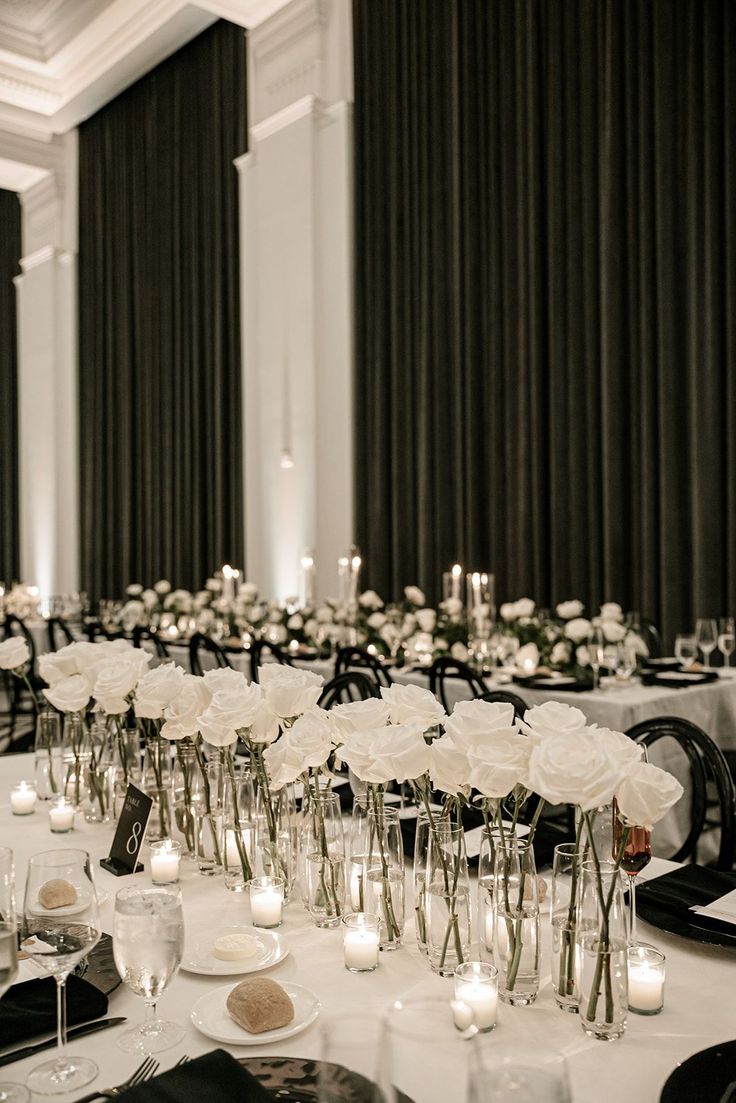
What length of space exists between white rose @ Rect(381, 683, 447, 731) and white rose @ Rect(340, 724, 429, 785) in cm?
12

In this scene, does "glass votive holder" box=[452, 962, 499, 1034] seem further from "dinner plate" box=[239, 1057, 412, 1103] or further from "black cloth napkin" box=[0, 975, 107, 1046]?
"black cloth napkin" box=[0, 975, 107, 1046]

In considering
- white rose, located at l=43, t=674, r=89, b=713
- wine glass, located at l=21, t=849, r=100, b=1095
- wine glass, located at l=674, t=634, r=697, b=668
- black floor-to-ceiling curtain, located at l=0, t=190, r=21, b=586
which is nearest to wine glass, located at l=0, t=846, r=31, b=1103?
wine glass, located at l=21, t=849, r=100, b=1095

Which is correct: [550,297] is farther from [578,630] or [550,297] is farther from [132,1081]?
[132,1081]

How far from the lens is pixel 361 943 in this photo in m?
1.41

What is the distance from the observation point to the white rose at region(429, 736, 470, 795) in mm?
1295

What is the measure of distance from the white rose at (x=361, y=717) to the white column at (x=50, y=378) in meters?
11.1

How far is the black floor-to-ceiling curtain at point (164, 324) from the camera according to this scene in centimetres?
948

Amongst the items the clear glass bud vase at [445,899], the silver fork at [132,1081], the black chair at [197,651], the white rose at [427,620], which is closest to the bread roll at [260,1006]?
the silver fork at [132,1081]

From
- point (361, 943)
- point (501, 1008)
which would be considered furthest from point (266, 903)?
point (501, 1008)

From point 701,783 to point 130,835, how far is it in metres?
1.24

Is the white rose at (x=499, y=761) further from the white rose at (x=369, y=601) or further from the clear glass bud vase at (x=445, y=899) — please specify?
the white rose at (x=369, y=601)

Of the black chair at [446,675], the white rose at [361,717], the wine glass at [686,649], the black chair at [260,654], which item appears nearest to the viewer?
the white rose at [361,717]

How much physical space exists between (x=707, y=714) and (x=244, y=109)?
23.4 ft

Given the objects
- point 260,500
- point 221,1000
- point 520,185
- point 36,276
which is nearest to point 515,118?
point 520,185
